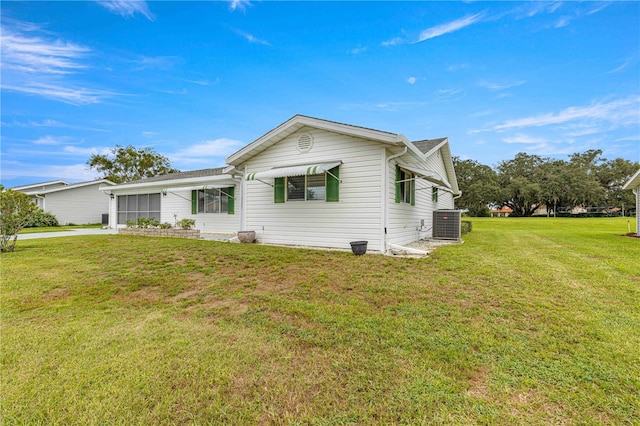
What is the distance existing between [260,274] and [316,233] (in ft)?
12.2

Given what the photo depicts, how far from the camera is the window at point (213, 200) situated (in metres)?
13.4

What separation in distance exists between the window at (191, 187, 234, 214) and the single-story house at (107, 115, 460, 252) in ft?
4.45

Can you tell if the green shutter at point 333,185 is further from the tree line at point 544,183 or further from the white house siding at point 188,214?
the tree line at point 544,183

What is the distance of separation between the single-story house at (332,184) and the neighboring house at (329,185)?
0.03 m

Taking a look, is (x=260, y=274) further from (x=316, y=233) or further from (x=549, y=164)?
(x=549, y=164)

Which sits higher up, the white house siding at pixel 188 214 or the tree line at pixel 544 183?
the tree line at pixel 544 183

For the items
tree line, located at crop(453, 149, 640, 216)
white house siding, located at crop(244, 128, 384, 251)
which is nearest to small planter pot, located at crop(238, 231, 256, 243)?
white house siding, located at crop(244, 128, 384, 251)

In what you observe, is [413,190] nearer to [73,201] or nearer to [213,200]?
[213,200]

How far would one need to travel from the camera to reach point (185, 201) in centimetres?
1521

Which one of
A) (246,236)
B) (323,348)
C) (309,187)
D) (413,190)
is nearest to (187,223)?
(246,236)

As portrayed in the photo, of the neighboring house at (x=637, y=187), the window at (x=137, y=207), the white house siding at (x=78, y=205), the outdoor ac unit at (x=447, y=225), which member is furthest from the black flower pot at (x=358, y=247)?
the white house siding at (x=78, y=205)

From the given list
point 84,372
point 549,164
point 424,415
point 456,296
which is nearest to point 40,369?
point 84,372

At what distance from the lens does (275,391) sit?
2.09 m

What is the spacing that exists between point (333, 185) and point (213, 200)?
8093 mm
